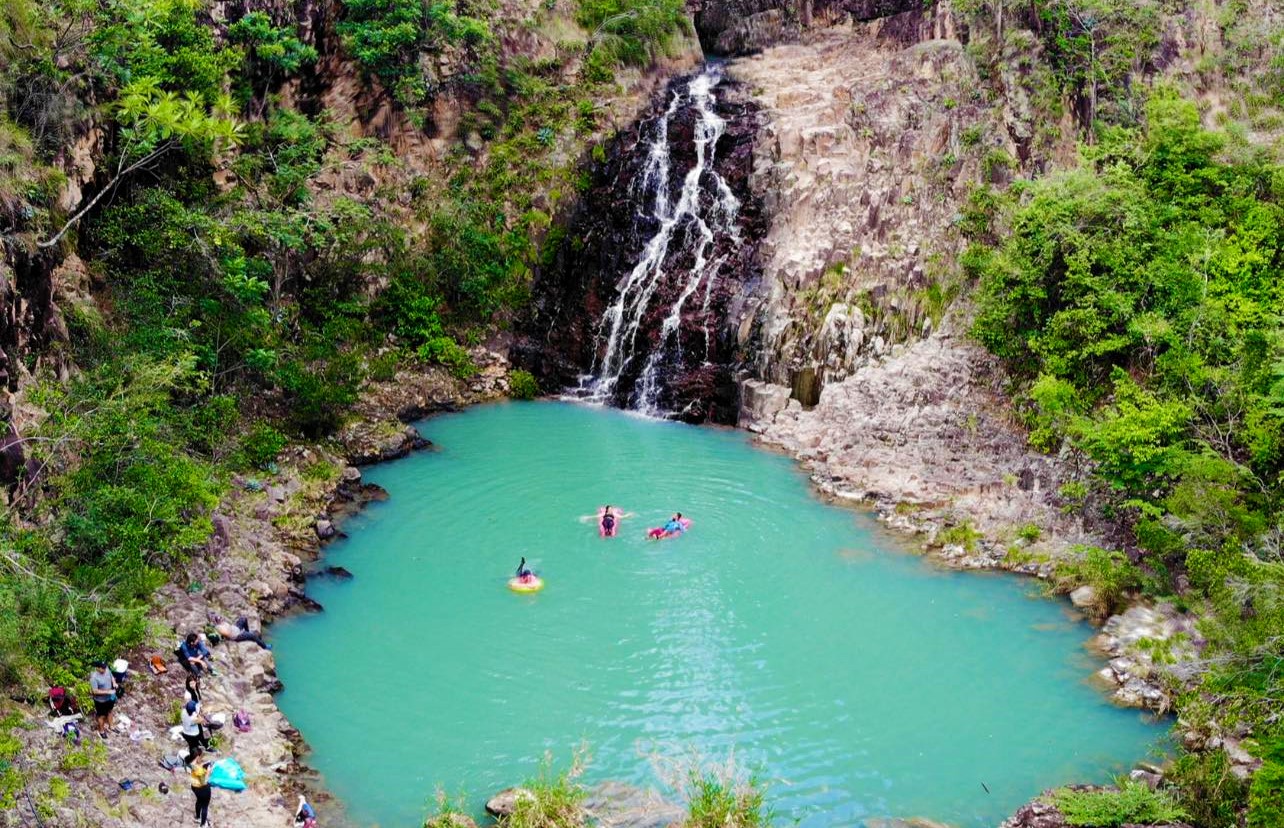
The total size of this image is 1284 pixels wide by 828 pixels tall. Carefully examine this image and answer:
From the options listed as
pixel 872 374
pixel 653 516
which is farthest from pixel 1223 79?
pixel 653 516

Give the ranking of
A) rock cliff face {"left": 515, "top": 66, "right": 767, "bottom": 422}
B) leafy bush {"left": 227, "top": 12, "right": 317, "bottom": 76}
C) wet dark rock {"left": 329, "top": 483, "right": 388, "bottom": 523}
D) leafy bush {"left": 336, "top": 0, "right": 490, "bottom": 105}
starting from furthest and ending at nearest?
leafy bush {"left": 336, "top": 0, "right": 490, "bottom": 105}
rock cliff face {"left": 515, "top": 66, "right": 767, "bottom": 422}
leafy bush {"left": 227, "top": 12, "right": 317, "bottom": 76}
wet dark rock {"left": 329, "top": 483, "right": 388, "bottom": 523}

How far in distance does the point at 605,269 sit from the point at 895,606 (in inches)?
735

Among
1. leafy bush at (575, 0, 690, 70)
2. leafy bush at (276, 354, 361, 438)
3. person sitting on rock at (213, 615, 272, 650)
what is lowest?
person sitting on rock at (213, 615, 272, 650)

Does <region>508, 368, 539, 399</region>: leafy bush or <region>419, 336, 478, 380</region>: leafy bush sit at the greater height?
<region>419, 336, 478, 380</region>: leafy bush

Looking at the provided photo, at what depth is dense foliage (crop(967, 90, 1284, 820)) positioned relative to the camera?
57.4ft

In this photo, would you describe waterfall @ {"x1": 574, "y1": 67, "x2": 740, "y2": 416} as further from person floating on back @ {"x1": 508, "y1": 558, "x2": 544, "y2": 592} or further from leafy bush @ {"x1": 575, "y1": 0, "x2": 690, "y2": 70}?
person floating on back @ {"x1": 508, "y1": 558, "x2": 544, "y2": 592}

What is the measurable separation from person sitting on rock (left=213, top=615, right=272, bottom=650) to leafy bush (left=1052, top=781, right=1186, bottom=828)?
14.2m

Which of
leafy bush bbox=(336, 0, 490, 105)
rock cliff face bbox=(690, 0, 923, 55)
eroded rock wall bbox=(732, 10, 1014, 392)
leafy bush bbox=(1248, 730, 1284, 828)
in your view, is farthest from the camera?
rock cliff face bbox=(690, 0, 923, 55)

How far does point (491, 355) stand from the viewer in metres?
34.7

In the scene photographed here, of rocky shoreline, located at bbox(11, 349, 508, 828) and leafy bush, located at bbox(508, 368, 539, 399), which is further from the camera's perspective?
leafy bush, located at bbox(508, 368, 539, 399)

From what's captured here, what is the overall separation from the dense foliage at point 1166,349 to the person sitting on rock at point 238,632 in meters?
16.2

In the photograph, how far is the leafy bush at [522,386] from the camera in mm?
33938

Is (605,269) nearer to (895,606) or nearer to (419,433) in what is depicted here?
(419,433)

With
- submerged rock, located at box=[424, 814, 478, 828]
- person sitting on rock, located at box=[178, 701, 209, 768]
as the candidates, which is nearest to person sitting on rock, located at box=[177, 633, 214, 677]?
person sitting on rock, located at box=[178, 701, 209, 768]
